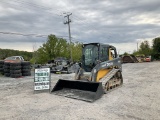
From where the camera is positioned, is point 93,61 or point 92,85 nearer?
point 92,85

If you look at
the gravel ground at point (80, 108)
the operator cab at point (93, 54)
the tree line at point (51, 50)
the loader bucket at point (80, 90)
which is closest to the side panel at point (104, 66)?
the operator cab at point (93, 54)

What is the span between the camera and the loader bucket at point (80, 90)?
883 centimetres

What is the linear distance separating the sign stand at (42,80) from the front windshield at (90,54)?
2432 mm

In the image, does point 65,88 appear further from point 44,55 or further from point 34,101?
point 44,55

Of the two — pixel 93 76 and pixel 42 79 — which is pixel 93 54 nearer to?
pixel 93 76

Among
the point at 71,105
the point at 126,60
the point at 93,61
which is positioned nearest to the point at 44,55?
the point at 126,60

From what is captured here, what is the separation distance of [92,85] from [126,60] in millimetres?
37935

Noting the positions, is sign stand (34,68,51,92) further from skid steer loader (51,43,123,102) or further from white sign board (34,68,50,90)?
skid steer loader (51,43,123,102)

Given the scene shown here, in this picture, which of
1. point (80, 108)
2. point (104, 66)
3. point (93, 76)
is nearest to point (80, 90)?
point (93, 76)

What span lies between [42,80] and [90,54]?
310 cm

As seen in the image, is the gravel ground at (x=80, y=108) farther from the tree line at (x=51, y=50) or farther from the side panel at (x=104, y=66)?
the tree line at (x=51, y=50)

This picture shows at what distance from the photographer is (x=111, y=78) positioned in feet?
36.2

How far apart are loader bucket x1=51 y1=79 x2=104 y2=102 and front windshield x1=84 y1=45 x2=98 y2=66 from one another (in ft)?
5.48

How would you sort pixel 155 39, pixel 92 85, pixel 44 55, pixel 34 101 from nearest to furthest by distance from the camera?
pixel 34 101
pixel 92 85
pixel 44 55
pixel 155 39
